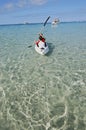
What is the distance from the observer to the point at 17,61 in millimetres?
20391

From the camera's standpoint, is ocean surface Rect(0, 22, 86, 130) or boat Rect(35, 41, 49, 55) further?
boat Rect(35, 41, 49, 55)

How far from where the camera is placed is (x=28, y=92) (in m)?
12.8

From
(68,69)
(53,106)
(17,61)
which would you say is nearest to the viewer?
(53,106)

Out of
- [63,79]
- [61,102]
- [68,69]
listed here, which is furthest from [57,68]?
[61,102]

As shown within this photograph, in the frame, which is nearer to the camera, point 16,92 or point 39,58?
point 16,92

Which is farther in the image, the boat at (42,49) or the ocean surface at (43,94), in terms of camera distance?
the boat at (42,49)

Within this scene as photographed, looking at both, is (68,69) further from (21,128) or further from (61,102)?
(21,128)

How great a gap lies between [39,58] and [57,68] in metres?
4.55

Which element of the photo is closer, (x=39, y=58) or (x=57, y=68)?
(x=57, y=68)

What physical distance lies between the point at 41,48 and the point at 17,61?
3.51 meters

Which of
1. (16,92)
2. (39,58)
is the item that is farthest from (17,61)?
(16,92)

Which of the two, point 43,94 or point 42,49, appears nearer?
point 43,94

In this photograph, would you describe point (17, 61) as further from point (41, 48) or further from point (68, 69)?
point (68, 69)

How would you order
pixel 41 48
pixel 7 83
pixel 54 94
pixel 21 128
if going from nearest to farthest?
1. pixel 21 128
2. pixel 54 94
3. pixel 7 83
4. pixel 41 48
